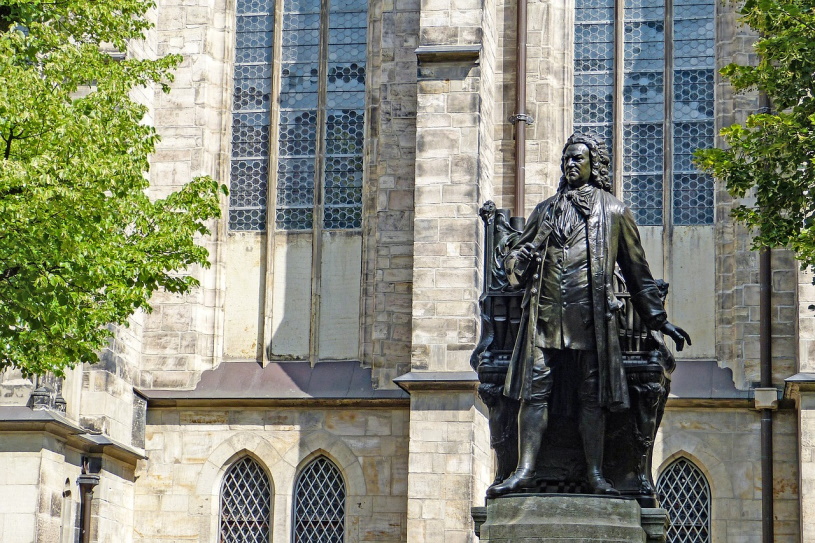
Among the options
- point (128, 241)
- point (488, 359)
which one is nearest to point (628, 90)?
point (128, 241)

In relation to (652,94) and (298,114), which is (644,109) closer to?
(652,94)

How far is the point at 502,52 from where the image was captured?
18469 mm

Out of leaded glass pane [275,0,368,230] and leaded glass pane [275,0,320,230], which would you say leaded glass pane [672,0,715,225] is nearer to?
leaded glass pane [275,0,368,230]

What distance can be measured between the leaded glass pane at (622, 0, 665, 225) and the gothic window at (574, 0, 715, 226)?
0.04ft

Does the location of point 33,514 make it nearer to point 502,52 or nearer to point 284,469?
point 284,469

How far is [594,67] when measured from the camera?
18938 millimetres

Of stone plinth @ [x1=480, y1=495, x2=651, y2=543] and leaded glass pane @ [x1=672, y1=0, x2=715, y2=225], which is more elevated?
leaded glass pane @ [x1=672, y1=0, x2=715, y2=225]

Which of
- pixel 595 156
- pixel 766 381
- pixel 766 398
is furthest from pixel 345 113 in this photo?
pixel 595 156

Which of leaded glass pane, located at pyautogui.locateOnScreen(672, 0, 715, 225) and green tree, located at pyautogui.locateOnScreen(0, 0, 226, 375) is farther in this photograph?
leaded glass pane, located at pyautogui.locateOnScreen(672, 0, 715, 225)

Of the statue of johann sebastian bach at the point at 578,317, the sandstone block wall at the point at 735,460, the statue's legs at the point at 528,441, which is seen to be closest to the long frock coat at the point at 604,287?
the statue of johann sebastian bach at the point at 578,317

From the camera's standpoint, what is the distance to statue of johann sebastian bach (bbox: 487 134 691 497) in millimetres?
8656

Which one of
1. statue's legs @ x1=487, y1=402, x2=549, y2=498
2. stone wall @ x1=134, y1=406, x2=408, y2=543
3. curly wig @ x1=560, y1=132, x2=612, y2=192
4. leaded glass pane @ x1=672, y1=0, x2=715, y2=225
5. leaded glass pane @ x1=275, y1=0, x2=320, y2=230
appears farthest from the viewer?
leaded glass pane @ x1=275, y1=0, x2=320, y2=230

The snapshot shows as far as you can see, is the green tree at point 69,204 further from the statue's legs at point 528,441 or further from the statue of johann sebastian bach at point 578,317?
the statue's legs at point 528,441

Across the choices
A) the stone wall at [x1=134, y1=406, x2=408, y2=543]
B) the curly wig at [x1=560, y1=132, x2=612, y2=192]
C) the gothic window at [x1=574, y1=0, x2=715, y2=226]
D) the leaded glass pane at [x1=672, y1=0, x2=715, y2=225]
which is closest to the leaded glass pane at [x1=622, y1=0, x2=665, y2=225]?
the gothic window at [x1=574, y1=0, x2=715, y2=226]
